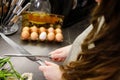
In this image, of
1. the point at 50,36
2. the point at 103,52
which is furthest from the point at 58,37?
the point at 103,52

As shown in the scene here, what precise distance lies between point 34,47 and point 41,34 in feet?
0.19

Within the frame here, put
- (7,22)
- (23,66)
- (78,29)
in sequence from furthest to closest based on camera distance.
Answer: (78,29), (7,22), (23,66)

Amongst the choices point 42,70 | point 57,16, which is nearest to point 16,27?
point 57,16

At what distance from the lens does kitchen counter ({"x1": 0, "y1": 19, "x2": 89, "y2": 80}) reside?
84 centimetres

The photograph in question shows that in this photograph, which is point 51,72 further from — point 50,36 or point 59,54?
point 50,36

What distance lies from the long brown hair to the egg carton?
0.30 meters

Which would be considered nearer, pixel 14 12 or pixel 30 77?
pixel 30 77

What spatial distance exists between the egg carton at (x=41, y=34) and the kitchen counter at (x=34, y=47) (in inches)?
0.7

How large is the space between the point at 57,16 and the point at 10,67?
316 mm

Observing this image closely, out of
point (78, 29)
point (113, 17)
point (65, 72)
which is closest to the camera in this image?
point (113, 17)

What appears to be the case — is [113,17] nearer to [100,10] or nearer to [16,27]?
[100,10]

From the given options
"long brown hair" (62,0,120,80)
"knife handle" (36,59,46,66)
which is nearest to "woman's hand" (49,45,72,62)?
"knife handle" (36,59,46,66)

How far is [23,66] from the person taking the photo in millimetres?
847

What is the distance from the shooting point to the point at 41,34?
3.12 ft
